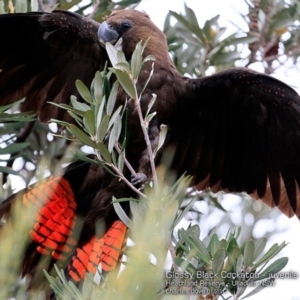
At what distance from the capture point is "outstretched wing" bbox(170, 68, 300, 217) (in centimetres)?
341

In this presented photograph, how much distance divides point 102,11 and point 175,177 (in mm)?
1026

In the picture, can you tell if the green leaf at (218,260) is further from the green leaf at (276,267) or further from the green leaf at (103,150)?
the green leaf at (103,150)

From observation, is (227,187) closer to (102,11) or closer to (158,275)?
(102,11)

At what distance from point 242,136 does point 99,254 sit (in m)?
0.98

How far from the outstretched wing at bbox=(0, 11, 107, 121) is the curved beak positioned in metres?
0.07

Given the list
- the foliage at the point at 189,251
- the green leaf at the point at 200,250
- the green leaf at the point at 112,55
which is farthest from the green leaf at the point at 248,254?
the green leaf at the point at 112,55

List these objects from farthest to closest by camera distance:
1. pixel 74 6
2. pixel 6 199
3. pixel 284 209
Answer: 1. pixel 74 6
2. pixel 284 209
3. pixel 6 199

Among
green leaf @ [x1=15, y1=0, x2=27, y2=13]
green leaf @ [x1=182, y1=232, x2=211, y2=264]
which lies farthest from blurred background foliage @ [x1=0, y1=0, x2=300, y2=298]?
green leaf @ [x1=182, y1=232, x2=211, y2=264]

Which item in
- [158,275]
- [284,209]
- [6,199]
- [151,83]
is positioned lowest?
[284,209]

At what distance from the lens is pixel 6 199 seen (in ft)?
10.0

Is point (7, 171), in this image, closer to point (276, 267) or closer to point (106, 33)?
point (106, 33)

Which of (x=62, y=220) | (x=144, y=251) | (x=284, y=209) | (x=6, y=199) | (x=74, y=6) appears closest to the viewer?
(x=144, y=251)

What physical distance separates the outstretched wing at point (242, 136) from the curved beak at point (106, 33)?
45 centimetres

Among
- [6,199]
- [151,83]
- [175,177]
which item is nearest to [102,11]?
[151,83]
